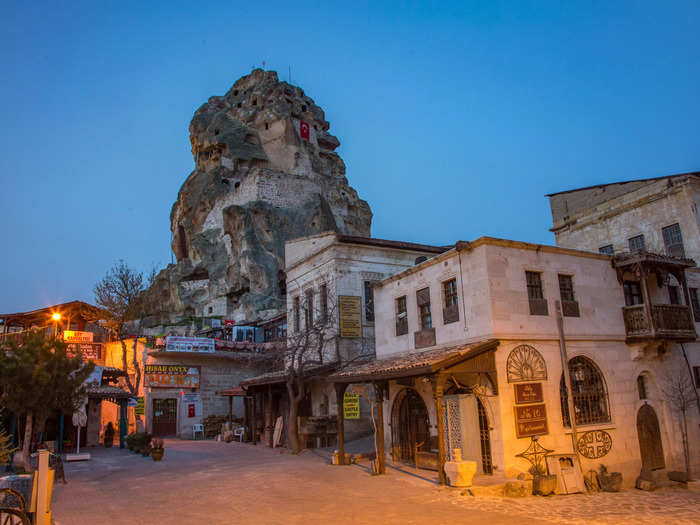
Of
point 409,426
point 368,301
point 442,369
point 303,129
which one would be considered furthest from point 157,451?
point 303,129

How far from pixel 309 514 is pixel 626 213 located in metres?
21.3

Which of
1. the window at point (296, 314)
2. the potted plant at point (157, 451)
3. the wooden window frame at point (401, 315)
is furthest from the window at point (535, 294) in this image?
the potted plant at point (157, 451)

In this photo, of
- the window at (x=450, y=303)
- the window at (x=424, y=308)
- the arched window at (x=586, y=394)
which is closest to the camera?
the arched window at (x=586, y=394)

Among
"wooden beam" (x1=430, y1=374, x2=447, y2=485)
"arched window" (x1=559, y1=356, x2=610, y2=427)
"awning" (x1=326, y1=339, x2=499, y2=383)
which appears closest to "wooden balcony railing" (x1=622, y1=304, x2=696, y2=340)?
"arched window" (x1=559, y1=356, x2=610, y2=427)

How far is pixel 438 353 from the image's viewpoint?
1534 cm

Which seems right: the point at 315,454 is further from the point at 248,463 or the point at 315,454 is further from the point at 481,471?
the point at 481,471

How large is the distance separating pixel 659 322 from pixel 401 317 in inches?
331

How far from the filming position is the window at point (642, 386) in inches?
685

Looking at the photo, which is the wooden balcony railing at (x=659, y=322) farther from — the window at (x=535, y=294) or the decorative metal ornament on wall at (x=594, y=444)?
the window at (x=535, y=294)

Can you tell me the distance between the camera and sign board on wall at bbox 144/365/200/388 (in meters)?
32.1

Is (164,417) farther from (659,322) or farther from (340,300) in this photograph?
(659,322)

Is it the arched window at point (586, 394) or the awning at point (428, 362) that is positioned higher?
the awning at point (428, 362)

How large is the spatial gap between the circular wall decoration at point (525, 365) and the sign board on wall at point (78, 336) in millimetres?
28098

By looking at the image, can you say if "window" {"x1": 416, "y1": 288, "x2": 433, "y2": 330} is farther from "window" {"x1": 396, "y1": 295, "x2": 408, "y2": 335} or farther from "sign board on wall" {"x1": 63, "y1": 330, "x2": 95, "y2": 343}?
"sign board on wall" {"x1": 63, "y1": 330, "x2": 95, "y2": 343}
